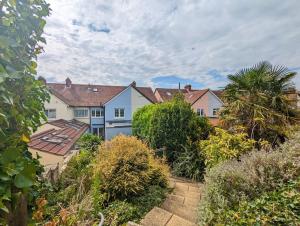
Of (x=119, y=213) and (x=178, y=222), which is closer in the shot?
(x=178, y=222)

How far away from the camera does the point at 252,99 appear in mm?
6988

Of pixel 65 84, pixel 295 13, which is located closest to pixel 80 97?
pixel 65 84

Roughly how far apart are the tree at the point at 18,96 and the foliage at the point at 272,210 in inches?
100.0

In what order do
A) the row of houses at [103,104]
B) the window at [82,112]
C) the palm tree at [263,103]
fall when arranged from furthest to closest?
the window at [82,112]
the row of houses at [103,104]
the palm tree at [263,103]

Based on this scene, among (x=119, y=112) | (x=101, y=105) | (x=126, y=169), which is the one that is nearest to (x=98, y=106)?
(x=101, y=105)

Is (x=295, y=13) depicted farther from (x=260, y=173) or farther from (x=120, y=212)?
(x=120, y=212)

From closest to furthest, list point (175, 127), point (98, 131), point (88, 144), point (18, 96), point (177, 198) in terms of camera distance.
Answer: point (18, 96), point (177, 198), point (175, 127), point (88, 144), point (98, 131)

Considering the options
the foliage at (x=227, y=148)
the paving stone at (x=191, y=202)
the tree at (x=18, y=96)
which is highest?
the tree at (x=18, y=96)

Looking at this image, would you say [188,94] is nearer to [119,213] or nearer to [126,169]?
[126,169]

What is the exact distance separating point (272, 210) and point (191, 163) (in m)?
4.90

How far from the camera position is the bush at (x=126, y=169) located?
14.7ft

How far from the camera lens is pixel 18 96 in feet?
3.96

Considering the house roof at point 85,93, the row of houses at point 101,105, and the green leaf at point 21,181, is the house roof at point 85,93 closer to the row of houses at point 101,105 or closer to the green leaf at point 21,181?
the row of houses at point 101,105

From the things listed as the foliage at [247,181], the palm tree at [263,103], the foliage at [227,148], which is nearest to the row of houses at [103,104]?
the palm tree at [263,103]
